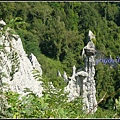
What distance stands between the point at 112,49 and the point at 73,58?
78.3 inches

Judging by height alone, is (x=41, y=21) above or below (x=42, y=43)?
above

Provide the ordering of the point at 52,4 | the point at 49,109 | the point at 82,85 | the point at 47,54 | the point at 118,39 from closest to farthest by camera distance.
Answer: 1. the point at 49,109
2. the point at 82,85
3. the point at 47,54
4. the point at 118,39
5. the point at 52,4

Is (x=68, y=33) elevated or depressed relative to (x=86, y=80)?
elevated

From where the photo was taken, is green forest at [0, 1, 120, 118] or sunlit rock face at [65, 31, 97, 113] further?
green forest at [0, 1, 120, 118]

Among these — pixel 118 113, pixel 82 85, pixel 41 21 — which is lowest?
pixel 82 85

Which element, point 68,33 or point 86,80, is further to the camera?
point 68,33

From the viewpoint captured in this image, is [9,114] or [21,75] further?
[21,75]

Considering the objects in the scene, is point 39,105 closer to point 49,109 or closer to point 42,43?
point 49,109

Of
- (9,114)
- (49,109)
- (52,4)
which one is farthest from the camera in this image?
(52,4)

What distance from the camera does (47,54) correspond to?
1656 centimetres

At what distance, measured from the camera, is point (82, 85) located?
263 inches

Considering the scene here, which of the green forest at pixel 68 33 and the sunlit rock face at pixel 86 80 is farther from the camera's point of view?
the green forest at pixel 68 33

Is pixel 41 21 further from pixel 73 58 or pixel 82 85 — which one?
pixel 82 85

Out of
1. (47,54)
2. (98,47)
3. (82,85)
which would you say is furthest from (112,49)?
(82,85)
